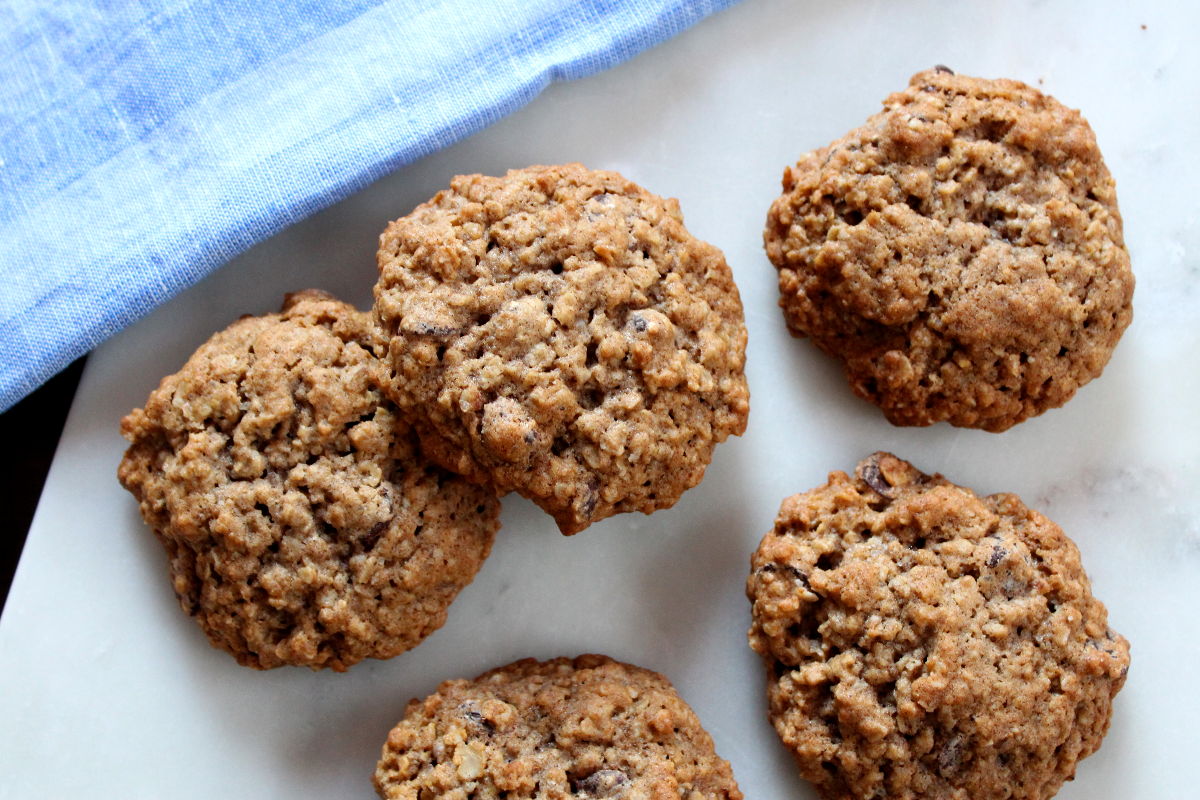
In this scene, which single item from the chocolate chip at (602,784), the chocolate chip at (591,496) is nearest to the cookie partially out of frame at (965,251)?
the chocolate chip at (591,496)

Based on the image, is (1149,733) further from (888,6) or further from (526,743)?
(888,6)

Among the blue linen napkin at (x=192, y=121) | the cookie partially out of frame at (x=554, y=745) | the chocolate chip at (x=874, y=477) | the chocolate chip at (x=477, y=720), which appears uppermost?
the blue linen napkin at (x=192, y=121)

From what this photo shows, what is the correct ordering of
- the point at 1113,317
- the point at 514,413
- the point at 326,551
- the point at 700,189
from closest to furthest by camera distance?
the point at 514,413 < the point at 326,551 < the point at 1113,317 < the point at 700,189

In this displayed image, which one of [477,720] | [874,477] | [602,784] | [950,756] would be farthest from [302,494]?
[950,756]

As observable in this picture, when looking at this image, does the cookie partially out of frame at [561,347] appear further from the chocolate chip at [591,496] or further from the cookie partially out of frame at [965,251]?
the cookie partially out of frame at [965,251]

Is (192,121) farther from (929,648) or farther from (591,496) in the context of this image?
(929,648)

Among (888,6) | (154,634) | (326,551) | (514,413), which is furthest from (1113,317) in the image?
(154,634)
